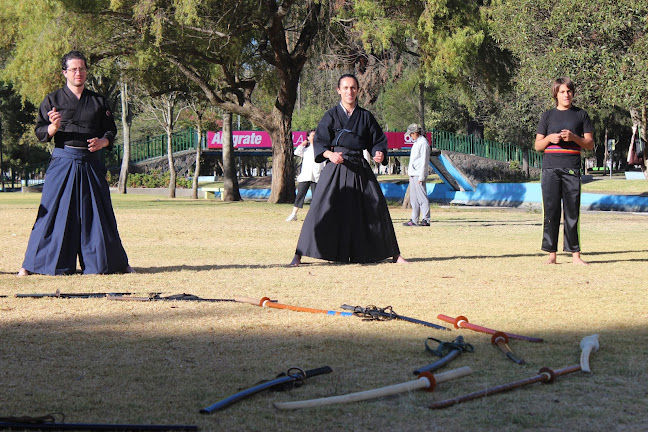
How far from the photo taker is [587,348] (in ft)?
15.9

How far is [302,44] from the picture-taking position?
28.6 metres

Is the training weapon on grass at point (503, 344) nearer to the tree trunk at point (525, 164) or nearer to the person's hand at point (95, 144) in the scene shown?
the person's hand at point (95, 144)

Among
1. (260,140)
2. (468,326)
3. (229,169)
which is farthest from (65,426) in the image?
(260,140)

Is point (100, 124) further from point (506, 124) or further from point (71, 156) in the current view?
point (506, 124)

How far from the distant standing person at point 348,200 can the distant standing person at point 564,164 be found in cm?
190

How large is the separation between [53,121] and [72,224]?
108 centimetres

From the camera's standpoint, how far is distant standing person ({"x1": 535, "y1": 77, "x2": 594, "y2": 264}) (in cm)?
1009

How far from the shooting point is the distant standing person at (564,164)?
10.1 metres

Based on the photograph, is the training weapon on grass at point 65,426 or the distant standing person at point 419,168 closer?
the training weapon on grass at point 65,426

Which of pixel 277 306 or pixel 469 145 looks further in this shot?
pixel 469 145

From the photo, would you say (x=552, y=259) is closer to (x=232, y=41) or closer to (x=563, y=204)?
(x=563, y=204)


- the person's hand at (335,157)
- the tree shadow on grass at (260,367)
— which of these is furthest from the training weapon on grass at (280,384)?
the person's hand at (335,157)

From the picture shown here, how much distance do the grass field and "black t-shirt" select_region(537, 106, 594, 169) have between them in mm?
1208

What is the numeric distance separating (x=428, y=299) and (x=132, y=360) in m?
3.07
